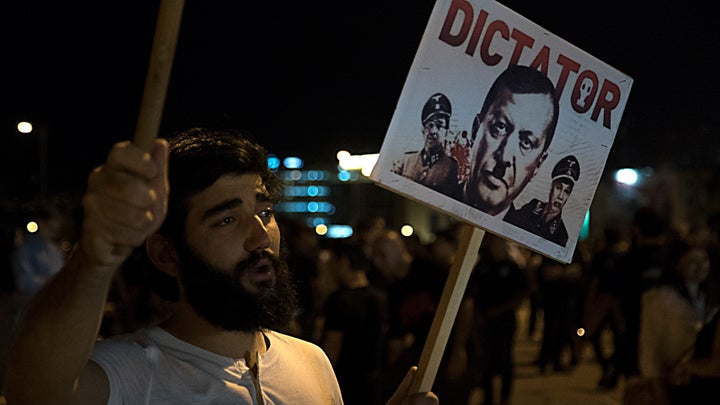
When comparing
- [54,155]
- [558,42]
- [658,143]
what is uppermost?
[658,143]

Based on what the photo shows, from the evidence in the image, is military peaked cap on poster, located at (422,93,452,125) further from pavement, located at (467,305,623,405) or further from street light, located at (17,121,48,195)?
street light, located at (17,121,48,195)

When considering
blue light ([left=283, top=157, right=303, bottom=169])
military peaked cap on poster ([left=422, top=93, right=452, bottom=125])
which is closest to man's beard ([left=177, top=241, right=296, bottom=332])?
military peaked cap on poster ([left=422, top=93, right=452, bottom=125])

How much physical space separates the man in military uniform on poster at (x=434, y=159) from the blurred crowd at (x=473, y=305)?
3.10 m

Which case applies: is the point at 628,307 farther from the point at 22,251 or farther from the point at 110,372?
the point at 110,372

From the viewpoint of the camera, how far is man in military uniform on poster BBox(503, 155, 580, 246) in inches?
106

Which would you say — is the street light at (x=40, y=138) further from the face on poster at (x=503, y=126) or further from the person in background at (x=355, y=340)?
the face on poster at (x=503, y=126)

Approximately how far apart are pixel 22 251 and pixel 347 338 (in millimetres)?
3983

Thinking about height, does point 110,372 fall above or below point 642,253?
below

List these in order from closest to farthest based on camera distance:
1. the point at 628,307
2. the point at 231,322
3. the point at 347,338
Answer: the point at 231,322 < the point at 347,338 < the point at 628,307

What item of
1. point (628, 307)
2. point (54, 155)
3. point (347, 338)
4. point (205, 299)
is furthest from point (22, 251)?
point (54, 155)

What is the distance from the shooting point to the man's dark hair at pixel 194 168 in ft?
8.42

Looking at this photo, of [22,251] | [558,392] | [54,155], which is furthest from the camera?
[54,155]

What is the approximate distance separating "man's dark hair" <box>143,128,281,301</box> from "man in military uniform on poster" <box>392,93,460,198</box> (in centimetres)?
50

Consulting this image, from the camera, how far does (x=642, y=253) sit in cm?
961
